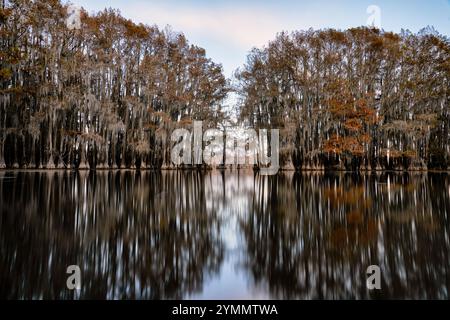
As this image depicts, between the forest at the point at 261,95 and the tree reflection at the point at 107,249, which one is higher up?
the forest at the point at 261,95

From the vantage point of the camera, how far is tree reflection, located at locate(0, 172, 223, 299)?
3131 millimetres

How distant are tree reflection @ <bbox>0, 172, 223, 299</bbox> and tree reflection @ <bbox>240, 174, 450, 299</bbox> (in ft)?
2.61

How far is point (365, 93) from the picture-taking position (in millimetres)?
30531

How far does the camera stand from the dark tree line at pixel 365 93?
97.3ft

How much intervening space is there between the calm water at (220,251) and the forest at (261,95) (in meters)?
21.1

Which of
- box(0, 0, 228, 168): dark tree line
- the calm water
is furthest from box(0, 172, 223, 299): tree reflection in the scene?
box(0, 0, 228, 168): dark tree line

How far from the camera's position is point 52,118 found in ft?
81.8

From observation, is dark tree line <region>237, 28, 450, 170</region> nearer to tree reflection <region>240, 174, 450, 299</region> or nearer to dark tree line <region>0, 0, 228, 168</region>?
dark tree line <region>0, 0, 228, 168</region>

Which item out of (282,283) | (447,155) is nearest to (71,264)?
(282,283)

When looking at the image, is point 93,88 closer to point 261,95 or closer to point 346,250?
point 261,95

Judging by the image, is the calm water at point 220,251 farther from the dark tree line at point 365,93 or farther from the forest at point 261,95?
the dark tree line at point 365,93

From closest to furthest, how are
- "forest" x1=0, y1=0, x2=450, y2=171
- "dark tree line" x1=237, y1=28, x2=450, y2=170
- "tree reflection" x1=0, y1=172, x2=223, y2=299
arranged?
"tree reflection" x1=0, y1=172, x2=223, y2=299
"forest" x1=0, y1=0, x2=450, y2=171
"dark tree line" x1=237, y1=28, x2=450, y2=170

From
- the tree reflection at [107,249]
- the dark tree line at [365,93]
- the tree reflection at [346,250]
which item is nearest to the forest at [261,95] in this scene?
the dark tree line at [365,93]
